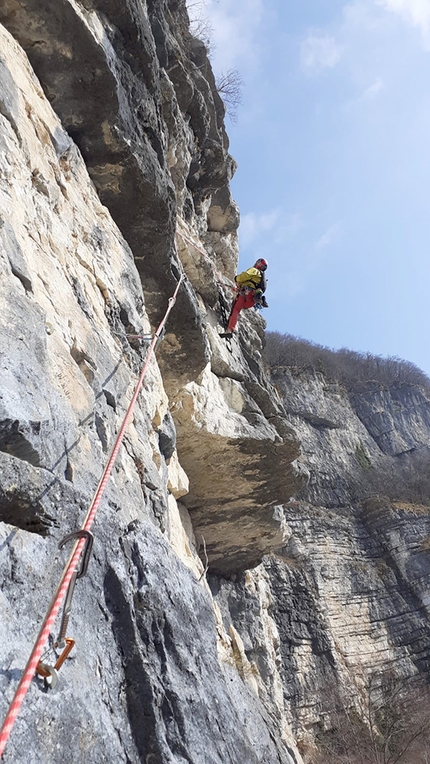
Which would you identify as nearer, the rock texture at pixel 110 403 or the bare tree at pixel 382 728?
the rock texture at pixel 110 403

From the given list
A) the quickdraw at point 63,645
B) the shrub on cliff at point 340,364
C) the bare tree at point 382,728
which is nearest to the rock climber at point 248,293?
the quickdraw at point 63,645

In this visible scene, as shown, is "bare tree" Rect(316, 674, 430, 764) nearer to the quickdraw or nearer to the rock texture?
the rock texture

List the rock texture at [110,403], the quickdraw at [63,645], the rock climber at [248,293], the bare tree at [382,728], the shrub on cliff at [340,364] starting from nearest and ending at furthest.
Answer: the quickdraw at [63,645]
the rock texture at [110,403]
the rock climber at [248,293]
the bare tree at [382,728]
the shrub on cliff at [340,364]

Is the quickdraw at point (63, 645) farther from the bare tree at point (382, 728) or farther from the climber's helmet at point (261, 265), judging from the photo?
the bare tree at point (382, 728)

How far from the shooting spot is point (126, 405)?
4094 mm

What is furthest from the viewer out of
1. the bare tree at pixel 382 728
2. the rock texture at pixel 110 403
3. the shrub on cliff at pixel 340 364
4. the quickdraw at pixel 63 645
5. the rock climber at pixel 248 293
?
the shrub on cliff at pixel 340 364

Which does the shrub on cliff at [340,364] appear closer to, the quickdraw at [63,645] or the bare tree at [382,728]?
the bare tree at [382,728]

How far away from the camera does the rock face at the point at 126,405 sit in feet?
6.64

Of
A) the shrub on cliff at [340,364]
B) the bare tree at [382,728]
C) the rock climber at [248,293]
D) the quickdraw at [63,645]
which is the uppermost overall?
the shrub on cliff at [340,364]

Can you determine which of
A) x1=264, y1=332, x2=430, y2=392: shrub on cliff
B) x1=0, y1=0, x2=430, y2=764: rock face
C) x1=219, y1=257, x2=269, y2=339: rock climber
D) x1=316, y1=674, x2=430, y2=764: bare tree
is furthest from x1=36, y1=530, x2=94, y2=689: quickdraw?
x1=264, y1=332, x2=430, y2=392: shrub on cliff

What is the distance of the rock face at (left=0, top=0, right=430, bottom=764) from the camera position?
203cm

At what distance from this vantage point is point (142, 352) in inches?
200

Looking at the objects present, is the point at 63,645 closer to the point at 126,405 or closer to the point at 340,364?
the point at 126,405

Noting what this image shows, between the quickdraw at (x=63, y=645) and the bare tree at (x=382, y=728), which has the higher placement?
the quickdraw at (x=63, y=645)
